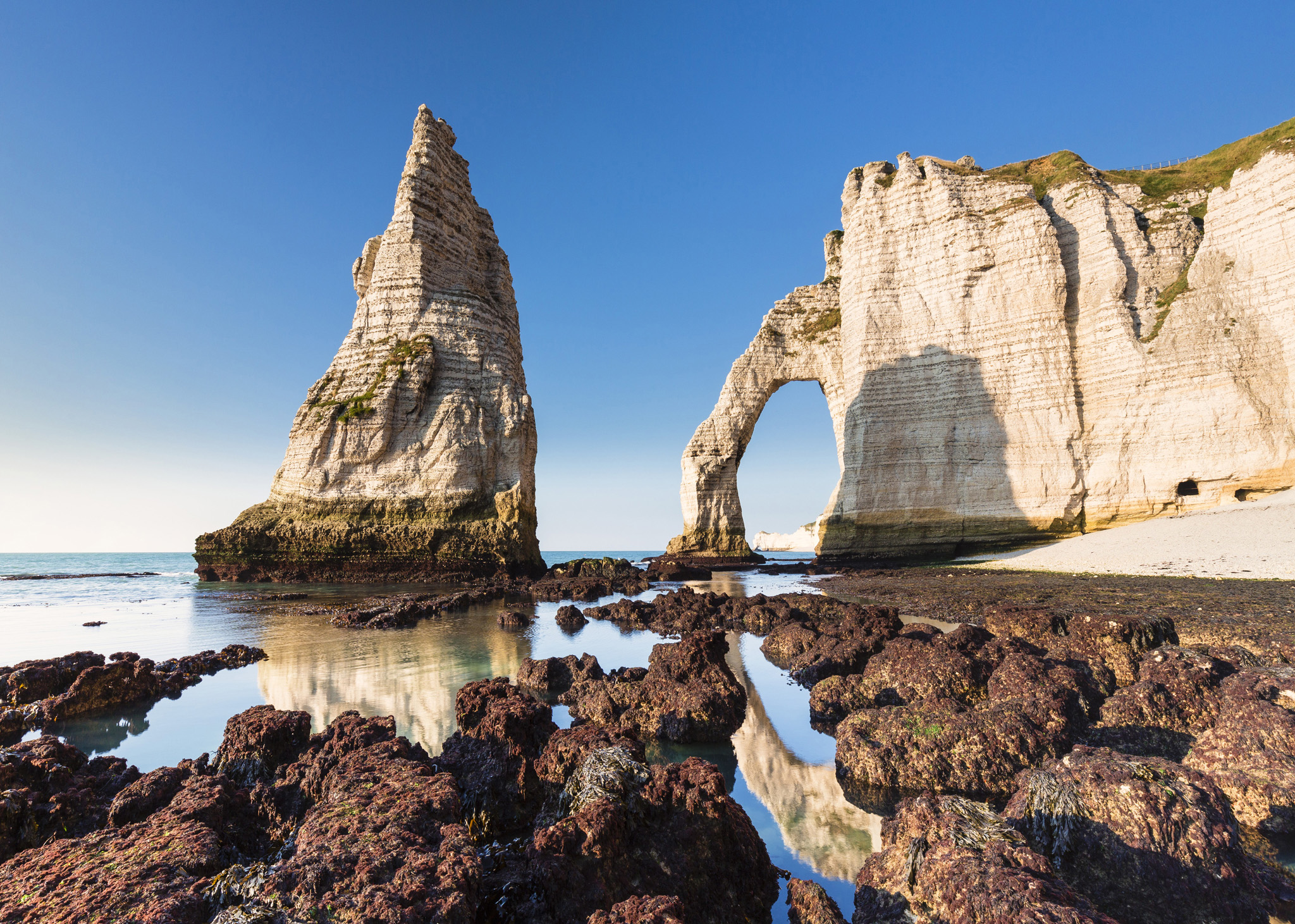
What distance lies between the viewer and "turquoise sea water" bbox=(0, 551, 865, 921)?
4191 mm

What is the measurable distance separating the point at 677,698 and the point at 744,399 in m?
34.0

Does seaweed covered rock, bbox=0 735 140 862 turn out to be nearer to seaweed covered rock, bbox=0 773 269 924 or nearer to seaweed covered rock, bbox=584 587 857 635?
seaweed covered rock, bbox=0 773 269 924

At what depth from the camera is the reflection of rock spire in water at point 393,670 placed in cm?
643

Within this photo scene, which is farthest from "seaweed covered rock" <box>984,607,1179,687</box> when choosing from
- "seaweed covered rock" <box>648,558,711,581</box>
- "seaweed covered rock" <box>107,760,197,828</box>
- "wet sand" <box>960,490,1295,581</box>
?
"seaweed covered rock" <box>648,558,711,581</box>

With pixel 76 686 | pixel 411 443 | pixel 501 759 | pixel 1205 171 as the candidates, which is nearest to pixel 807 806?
pixel 501 759

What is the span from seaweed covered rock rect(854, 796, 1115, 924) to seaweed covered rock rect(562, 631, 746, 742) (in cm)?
269

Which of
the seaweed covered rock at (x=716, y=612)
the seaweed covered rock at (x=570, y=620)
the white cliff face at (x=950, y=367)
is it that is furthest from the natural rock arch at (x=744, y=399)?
the seaweed covered rock at (x=570, y=620)

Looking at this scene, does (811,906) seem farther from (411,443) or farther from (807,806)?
(411,443)

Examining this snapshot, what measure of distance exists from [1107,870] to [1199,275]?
1311 inches

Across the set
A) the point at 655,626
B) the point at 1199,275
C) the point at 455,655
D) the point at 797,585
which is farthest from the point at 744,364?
the point at 455,655

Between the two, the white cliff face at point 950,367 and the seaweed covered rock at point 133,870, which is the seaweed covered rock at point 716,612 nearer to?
the seaweed covered rock at point 133,870

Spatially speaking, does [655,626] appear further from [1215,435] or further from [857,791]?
[1215,435]

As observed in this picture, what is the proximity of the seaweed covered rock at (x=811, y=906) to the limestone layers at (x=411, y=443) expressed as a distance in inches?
963

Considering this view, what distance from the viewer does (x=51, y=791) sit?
3934 millimetres
